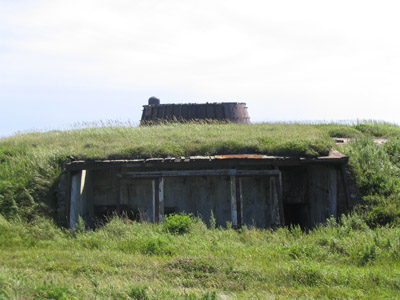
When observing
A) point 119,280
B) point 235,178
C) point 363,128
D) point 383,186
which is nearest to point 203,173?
point 235,178

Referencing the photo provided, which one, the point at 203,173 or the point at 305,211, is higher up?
the point at 203,173

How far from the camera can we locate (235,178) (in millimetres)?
12602

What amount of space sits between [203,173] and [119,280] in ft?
19.3

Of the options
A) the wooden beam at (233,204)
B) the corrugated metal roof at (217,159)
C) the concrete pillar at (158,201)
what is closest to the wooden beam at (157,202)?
the concrete pillar at (158,201)

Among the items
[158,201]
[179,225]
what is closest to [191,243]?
[179,225]

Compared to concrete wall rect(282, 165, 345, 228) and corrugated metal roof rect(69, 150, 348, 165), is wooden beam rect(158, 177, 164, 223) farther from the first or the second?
concrete wall rect(282, 165, 345, 228)

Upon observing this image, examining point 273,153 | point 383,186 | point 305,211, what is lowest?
point 305,211

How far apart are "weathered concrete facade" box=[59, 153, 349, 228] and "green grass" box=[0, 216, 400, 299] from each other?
1.98 m

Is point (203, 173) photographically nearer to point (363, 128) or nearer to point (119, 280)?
point (119, 280)

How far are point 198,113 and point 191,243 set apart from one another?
44.3 ft

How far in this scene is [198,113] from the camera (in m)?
22.0

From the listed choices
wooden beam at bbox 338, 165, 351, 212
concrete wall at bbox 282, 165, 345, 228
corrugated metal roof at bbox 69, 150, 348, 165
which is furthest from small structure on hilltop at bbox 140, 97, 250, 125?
wooden beam at bbox 338, 165, 351, 212

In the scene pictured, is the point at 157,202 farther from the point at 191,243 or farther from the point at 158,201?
the point at 191,243

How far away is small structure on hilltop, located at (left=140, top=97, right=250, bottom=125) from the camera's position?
21.9 metres
